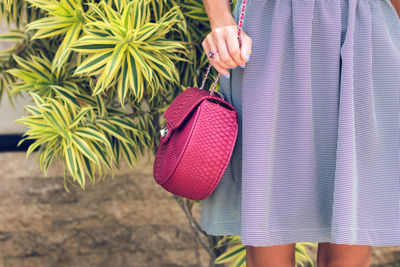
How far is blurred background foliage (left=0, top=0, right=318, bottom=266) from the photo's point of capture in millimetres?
1381

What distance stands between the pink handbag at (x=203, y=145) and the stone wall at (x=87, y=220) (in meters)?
1.09

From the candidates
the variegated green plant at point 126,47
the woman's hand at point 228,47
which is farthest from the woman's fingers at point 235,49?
the variegated green plant at point 126,47

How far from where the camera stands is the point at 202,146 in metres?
1.02

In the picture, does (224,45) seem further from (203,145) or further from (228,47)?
(203,145)

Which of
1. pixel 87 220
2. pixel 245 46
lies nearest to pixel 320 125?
pixel 245 46

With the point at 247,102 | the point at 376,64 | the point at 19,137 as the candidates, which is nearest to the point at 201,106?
the point at 247,102

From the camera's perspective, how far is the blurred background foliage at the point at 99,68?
1.38 meters

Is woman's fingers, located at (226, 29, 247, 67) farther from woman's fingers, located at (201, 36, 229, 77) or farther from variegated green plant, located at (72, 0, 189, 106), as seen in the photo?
variegated green plant, located at (72, 0, 189, 106)

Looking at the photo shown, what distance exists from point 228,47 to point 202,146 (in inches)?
9.0

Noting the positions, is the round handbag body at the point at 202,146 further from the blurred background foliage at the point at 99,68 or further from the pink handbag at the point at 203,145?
the blurred background foliage at the point at 99,68

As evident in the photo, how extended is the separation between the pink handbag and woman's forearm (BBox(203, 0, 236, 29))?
0.03m

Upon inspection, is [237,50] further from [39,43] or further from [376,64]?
[39,43]

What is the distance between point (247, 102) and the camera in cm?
102

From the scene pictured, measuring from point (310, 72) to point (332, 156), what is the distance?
20cm
